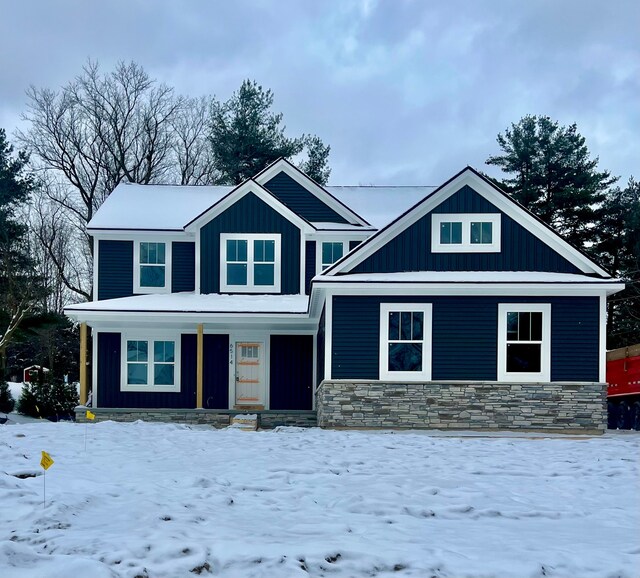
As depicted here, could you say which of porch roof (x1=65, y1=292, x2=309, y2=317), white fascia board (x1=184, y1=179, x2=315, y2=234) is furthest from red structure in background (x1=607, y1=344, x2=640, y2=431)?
white fascia board (x1=184, y1=179, x2=315, y2=234)

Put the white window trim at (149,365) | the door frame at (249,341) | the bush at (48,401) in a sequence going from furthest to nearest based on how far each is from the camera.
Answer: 1. the bush at (48,401)
2. the door frame at (249,341)
3. the white window trim at (149,365)

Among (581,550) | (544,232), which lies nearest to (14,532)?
(581,550)

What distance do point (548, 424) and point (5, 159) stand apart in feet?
95.8

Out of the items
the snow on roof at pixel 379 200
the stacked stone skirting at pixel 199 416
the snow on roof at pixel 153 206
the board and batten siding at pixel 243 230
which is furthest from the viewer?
the snow on roof at pixel 379 200

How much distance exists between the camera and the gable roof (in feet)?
47.4

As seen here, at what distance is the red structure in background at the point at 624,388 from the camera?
58.7 ft

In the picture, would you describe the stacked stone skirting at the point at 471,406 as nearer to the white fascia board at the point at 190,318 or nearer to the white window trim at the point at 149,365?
the white fascia board at the point at 190,318

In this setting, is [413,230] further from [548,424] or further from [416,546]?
[416,546]

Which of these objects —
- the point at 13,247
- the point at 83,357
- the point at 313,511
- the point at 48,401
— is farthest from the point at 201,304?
the point at 13,247

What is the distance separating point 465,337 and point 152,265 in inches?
371

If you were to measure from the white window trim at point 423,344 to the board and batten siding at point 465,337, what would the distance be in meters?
0.08

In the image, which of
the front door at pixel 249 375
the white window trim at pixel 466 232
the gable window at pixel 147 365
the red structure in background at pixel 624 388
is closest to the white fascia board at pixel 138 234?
the gable window at pixel 147 365

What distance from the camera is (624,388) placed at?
18.6m

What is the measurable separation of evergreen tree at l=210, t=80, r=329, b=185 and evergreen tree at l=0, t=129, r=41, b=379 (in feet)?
30.6
